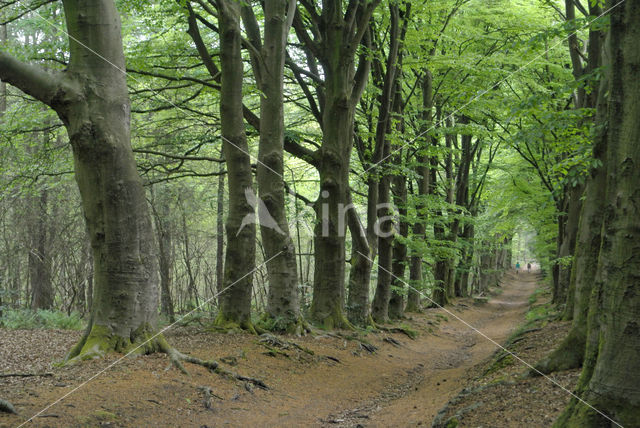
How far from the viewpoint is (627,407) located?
3.66 m

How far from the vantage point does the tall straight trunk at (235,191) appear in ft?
30.1

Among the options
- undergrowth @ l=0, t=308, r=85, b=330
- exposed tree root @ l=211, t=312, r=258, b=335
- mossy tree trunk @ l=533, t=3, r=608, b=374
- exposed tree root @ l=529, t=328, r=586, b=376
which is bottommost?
undergrowth @ l=0, t=308, r=85, b=330

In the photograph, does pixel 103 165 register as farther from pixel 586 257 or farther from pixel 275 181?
pixel 586 257

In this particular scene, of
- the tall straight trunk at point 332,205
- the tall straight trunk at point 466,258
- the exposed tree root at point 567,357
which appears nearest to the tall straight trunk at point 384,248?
the tall straight trunk at point 332,205

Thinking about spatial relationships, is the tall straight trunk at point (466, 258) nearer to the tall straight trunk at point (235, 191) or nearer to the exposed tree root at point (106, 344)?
the tall straight trunk at point (235, 191)

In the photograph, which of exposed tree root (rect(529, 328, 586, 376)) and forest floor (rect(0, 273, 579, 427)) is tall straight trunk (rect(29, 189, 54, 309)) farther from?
exposed tree root (rect(529, 328, 586, 376))

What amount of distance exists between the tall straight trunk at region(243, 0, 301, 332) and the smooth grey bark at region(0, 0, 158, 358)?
379cm

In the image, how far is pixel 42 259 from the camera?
15.2 metres

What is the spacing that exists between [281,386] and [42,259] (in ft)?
35.8

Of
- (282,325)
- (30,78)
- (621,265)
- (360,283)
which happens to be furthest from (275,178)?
(621,265)

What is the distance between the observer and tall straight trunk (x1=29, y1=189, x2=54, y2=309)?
50.0 feet

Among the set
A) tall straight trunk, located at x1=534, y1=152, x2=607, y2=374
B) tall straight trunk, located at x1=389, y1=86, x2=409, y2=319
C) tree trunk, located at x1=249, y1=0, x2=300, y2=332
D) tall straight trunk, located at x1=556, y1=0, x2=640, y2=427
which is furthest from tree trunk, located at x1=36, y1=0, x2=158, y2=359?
tall straight trunk, located at x1=389, y1=86, x2=409, y2=319

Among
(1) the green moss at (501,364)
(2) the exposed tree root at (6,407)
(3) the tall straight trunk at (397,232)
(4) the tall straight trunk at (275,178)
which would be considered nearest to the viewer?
(2) the exposed tree root at (6,407)

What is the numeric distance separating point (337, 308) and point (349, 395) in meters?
3.81
